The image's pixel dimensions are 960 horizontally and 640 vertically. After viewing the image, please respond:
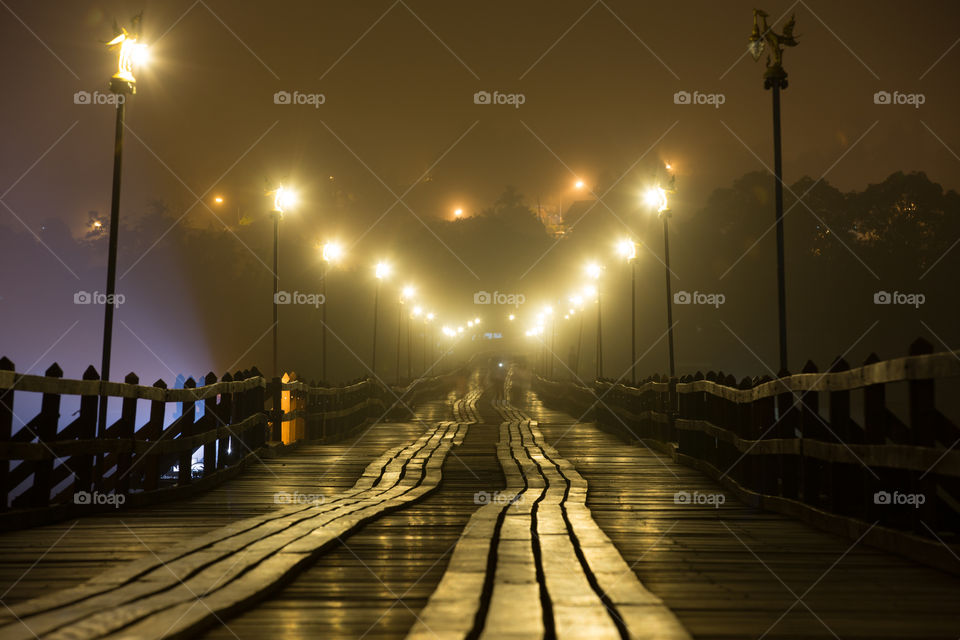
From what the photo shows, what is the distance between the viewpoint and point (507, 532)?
263 inches

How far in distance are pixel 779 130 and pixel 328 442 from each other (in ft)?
39.7

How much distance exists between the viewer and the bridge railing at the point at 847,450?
237 inches

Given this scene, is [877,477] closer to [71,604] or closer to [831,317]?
[71,604]

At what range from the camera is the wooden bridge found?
427 cm

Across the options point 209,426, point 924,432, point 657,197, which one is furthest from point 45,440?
point 657,197

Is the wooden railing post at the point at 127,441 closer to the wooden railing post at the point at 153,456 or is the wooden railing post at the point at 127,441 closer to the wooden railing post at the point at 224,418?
the wooden railing post at the point at 153,456

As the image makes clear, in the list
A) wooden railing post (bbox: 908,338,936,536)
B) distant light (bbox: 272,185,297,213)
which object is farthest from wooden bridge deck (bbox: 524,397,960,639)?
distant light (bbox: 272,185,297,213)

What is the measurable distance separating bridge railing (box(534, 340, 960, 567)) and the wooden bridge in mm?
24

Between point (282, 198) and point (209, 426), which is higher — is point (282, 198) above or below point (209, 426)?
above

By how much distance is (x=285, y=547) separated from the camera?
5.91 m

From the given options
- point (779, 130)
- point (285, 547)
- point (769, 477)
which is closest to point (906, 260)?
point (779, 130)

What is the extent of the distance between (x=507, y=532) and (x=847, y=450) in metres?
3.01

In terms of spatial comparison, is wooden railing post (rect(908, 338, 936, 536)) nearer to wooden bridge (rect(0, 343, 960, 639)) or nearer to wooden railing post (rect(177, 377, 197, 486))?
wooden bridge (rect(0, 343, 960, 639))

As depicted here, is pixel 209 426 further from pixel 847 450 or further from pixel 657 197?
pixel 657 197
